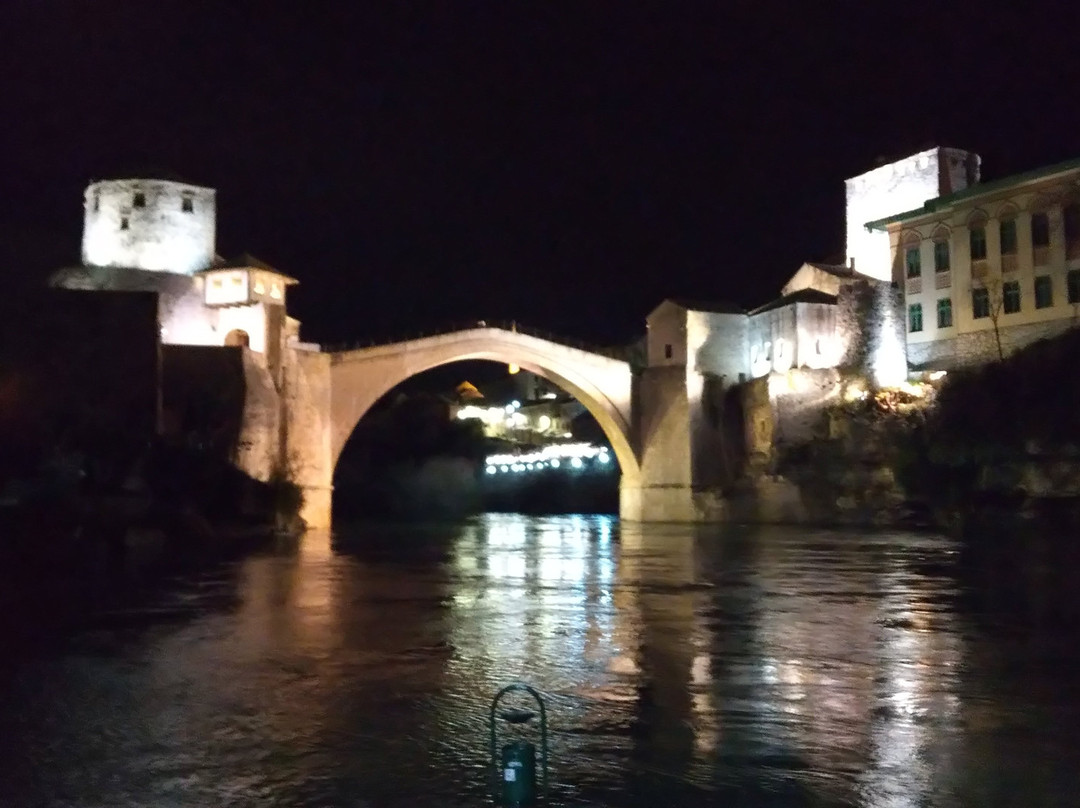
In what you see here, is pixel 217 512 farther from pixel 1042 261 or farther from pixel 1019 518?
pixel 1042 261

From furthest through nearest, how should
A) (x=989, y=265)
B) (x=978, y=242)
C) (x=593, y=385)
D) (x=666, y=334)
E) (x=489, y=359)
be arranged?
(x=593, y=385)
(x=666, y=334)
(x=489, y=359)
(x=978, y=242)
(x=989, y=265)

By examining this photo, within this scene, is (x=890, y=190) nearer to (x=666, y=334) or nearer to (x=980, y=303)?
(x=980, y=303)

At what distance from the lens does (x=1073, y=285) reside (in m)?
36.3

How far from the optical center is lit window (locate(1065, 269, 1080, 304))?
36156mm

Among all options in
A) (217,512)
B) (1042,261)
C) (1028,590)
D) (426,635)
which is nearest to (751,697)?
(426,635)

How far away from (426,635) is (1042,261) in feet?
109

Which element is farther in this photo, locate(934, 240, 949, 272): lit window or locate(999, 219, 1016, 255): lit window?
locate(934, 240, 949, 272): lit window

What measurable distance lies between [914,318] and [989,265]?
4.48 m

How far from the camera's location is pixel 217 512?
31125 mm

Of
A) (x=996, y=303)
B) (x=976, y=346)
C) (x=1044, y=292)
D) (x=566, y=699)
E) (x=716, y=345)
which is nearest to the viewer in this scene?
(x=566, y=699)

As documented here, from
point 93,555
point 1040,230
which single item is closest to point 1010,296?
point 1040,230

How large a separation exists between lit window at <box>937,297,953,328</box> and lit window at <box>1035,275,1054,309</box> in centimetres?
396

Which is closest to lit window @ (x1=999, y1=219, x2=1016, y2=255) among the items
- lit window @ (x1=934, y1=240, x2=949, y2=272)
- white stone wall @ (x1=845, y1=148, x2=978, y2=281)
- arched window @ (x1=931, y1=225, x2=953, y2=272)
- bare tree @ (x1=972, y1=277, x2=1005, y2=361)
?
bare tree @ (x1=972, y1=277, x2=1005, y2=361)

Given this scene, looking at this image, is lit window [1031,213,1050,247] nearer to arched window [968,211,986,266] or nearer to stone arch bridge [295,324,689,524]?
arched window [968,211,986,266]
